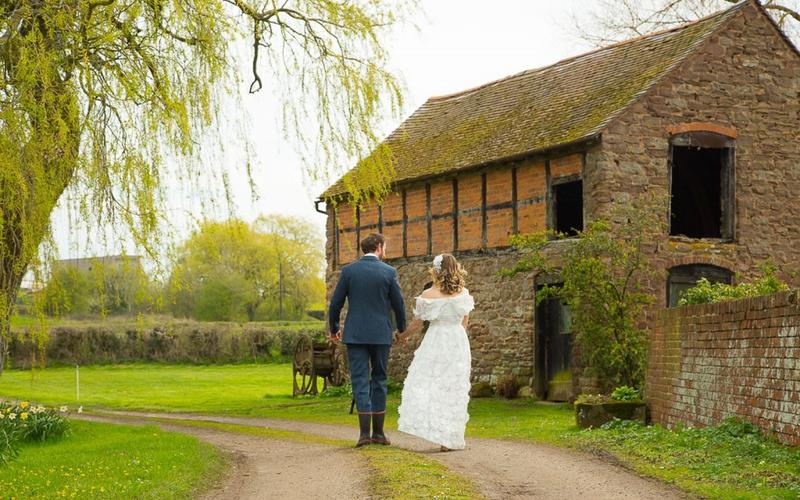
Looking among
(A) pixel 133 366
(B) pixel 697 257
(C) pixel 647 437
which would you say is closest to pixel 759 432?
(C) pixel 647 437

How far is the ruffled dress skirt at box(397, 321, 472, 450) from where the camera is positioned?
36.9 ft

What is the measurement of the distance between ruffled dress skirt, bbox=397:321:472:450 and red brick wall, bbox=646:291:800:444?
2887 mm

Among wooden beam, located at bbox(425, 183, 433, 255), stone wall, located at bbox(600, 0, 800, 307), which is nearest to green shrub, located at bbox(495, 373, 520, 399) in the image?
stone wall, located at bbox(600, 0, 800, 307)

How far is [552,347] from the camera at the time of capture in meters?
22.4

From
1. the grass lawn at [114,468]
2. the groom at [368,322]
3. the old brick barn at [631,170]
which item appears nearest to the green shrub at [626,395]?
the groom at [368,322]

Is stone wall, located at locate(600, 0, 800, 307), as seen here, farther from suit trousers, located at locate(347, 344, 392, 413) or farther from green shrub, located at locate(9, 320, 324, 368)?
green shrub, located at locate(9, 320, 324, 368)

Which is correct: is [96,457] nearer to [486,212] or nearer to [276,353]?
[486,212]

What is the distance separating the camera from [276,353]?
145 feet

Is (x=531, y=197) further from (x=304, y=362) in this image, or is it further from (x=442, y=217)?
(x=304, y=362)

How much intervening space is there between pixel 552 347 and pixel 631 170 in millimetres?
3939

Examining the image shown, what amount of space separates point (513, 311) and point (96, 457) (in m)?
12.7

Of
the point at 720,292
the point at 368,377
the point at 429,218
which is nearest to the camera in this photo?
the point at 368,377

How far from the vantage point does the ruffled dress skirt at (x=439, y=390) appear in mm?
11258

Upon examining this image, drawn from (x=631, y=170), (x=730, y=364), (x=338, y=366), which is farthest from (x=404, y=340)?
(x=338, y=366)
